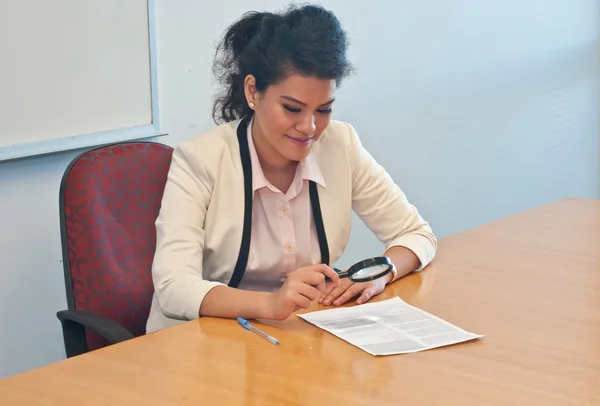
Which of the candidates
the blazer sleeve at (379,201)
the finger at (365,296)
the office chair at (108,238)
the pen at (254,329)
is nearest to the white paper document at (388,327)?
the finger at (365,296)

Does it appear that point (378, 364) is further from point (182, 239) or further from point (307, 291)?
point (182, 239)

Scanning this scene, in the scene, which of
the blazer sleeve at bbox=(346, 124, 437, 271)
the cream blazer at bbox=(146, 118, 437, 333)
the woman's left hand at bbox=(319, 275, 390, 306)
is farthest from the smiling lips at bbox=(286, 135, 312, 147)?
the woman's left hand at bbox=(319, 275, 390, 306)

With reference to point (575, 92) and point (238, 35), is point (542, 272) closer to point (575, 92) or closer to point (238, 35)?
point (238, 35)

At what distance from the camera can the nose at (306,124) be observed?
6.07 ft

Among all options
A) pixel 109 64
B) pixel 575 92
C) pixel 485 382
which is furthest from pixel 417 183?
pixel 485 382

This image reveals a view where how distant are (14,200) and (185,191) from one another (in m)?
0.70

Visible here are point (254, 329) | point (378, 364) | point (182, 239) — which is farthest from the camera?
point (182, 239)

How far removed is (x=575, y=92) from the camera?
4.15m

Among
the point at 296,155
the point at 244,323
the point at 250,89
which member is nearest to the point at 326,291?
the point at 244,323

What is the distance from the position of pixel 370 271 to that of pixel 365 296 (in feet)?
0.33

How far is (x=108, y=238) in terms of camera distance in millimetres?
1951

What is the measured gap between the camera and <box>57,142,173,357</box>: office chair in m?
1.89

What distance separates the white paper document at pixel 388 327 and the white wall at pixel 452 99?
3.75 feet

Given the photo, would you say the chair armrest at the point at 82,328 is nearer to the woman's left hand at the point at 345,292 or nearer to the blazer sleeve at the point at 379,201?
the woman's left hand at the point at 345,292
